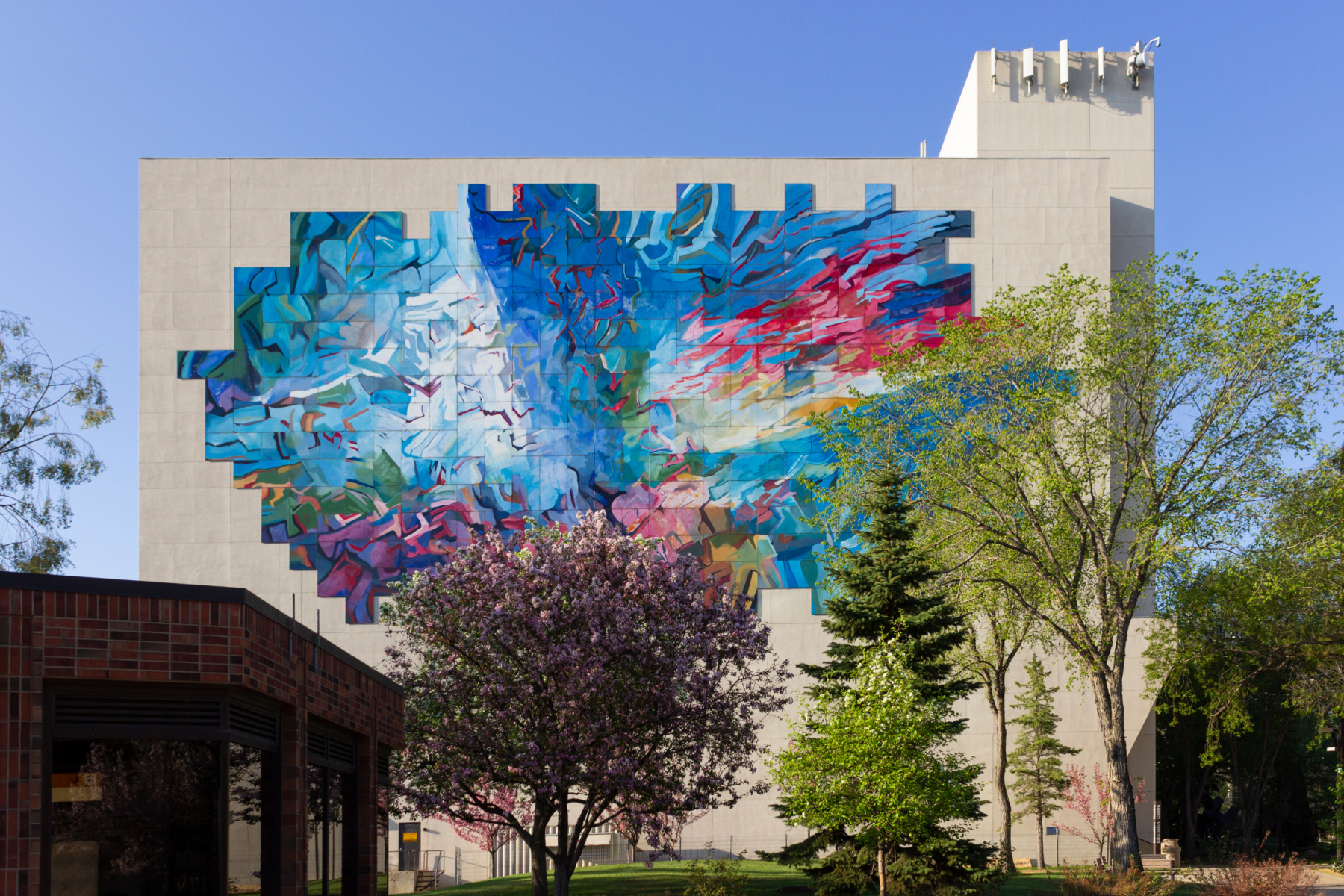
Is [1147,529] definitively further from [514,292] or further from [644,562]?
[514,292]

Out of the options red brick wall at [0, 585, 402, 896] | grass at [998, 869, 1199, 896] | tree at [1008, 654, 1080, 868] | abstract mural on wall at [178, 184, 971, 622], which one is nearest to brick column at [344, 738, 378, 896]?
red brick wall at [0, 585, 402, 896]

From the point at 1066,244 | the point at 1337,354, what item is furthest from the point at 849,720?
the point at 1066,244

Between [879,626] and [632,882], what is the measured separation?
1081 cm

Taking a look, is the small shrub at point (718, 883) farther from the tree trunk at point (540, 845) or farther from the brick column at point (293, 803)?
the brick column at point (293, 803)

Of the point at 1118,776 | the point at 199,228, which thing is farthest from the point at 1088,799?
the point at 199,228

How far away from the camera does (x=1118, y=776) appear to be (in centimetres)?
2925

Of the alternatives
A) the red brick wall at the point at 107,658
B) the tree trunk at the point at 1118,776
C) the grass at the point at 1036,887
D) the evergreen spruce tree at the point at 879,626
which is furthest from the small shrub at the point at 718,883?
the red brick wall at the point at 107,658

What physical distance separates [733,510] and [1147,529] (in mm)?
17239

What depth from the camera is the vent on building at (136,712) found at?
10.1 m

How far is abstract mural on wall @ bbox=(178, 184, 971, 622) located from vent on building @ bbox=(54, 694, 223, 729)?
32.0 metres

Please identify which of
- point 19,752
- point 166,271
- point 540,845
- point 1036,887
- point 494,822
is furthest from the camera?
point 166,271

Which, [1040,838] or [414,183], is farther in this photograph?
[414,183]

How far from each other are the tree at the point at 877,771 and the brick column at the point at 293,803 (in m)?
13.0

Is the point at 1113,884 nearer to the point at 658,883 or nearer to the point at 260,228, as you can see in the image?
the point at 658,883
